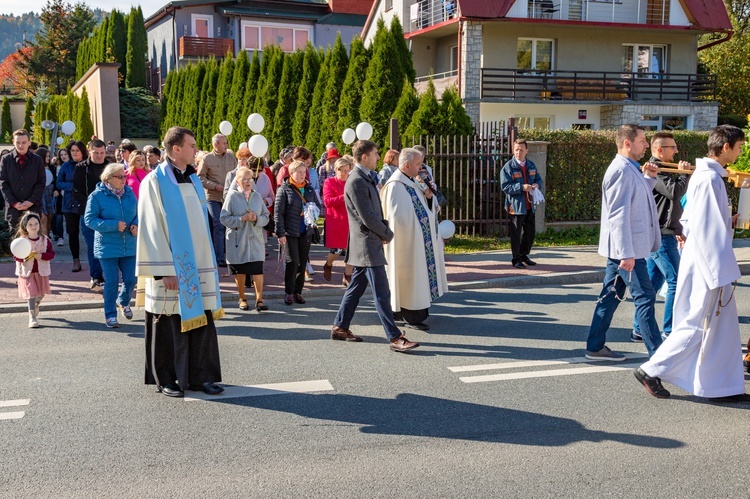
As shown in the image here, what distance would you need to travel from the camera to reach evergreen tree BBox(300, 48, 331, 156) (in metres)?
20.5

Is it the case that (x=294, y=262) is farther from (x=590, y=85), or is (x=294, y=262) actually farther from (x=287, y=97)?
(x=590, y=85)

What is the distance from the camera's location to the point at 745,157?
41.4ft

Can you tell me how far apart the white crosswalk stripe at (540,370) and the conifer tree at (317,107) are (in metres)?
14.5

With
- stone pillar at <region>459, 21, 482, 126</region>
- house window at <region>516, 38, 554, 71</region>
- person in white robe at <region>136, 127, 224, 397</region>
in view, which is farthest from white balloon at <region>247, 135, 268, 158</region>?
house window at <region>516, 38, 554, 71</region>

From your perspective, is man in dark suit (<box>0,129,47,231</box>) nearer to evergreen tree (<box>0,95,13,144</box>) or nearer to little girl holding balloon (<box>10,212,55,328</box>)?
little girl holding balloon (<box>10,212,55,328</box>)

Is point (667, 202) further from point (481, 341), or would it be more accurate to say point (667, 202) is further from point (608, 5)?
point (608, 5)

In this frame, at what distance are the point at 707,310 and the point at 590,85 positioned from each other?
2695cm

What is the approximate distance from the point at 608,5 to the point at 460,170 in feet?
68.1

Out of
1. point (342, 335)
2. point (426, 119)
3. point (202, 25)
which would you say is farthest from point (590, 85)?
point (342, 335)

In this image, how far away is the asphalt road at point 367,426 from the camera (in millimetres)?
4402

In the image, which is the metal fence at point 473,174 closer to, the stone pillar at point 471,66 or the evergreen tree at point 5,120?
the stone pillar at point 471,66

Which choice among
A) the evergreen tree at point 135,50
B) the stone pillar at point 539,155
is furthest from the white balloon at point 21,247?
the evergreen tree at point 135,50

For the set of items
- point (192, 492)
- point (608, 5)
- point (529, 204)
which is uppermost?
point (608, 5)

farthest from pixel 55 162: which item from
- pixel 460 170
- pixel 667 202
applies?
pixel 667 202
